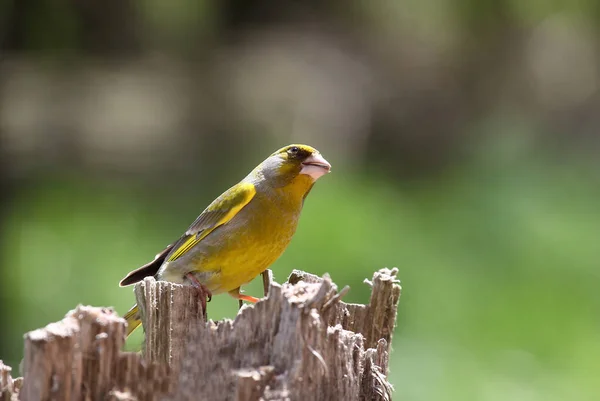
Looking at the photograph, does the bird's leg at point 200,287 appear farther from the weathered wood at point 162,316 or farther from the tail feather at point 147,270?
the weathered wood at point 162,316

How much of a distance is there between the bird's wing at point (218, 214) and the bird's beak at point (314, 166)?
20 centimetres

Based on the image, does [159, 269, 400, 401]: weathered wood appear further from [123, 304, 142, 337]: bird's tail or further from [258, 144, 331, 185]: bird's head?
[258, 144, 331, 185]: bird's head

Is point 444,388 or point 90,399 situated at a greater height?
point 444,388

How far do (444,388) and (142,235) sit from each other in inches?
116

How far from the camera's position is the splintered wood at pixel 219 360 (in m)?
2.07

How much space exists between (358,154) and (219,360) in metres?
6.84

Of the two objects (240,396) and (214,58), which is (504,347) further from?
(214,58)

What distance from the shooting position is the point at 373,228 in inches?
275

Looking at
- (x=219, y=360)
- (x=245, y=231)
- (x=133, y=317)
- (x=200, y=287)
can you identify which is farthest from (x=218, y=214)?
(x=219, y=360)

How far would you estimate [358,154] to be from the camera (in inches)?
353

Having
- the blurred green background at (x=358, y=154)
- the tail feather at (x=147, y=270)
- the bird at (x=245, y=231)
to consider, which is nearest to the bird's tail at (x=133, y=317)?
the bird at (x=245, y=231)

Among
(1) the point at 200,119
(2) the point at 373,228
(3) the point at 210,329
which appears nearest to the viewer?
(3) the point at 210,329

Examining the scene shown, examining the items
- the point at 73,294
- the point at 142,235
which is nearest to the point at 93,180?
the point at 142,235

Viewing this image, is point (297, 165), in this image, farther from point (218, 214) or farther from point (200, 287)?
point (200, 287)
